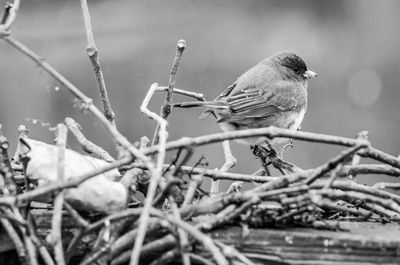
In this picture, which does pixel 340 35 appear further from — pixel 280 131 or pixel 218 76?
pixel 280 131

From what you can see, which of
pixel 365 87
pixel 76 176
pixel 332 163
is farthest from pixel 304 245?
pixel 365 87

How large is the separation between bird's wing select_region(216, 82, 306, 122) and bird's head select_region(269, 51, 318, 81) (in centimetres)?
10

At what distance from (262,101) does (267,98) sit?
2.5 inches

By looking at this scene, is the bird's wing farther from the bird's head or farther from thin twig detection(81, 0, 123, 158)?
thin twig detection(81, 0, 123, 158)

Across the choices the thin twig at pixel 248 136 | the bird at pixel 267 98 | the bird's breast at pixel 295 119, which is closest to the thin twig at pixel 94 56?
the thin twig at pixel 248 136

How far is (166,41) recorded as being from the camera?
5.79 m

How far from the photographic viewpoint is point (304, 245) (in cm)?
187

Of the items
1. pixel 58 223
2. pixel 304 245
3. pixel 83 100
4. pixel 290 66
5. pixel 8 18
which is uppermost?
pixel 290 66

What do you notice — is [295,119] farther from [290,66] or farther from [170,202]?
[170,202]

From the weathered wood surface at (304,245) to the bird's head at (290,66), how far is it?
2.97 m

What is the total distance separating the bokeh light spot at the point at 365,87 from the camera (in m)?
5.84

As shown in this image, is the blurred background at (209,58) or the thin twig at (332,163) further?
the blurred background at (209,58)

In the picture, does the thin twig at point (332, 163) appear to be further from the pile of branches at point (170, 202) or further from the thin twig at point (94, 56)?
the thin twig at point (94, 56)

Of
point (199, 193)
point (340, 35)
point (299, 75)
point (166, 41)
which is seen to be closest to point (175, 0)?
point (166, 41)
